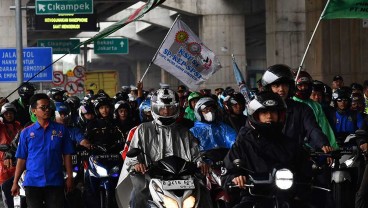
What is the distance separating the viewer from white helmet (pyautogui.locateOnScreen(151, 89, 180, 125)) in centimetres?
1120

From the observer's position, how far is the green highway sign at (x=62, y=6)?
37.7m

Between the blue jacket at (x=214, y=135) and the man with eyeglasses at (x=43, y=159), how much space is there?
81.6 inches

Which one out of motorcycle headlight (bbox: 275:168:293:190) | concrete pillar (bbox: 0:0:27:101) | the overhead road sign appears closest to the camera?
motorcycle headlight (bbox: 275:168:293:190)

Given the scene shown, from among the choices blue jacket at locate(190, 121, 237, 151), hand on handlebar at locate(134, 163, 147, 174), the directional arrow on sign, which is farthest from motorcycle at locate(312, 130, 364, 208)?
the directional arrow on sign

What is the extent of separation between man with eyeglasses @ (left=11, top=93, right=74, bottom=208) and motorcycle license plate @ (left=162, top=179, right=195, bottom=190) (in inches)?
81.9

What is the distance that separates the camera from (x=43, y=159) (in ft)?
39.3

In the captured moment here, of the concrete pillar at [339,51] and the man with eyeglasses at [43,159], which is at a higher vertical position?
the concrete pillar at [339,51]

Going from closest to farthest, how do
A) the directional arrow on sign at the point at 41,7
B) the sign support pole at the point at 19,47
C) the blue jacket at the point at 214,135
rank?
the blue jacket at the point at 214,135 < the sign support pole at the point at 19,47 < the directional arrow on sign at the point at 41,7

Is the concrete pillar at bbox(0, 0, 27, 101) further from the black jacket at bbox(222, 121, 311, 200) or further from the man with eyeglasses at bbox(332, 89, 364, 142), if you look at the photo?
the black jacket at bbox(222, 121, 311, 200)

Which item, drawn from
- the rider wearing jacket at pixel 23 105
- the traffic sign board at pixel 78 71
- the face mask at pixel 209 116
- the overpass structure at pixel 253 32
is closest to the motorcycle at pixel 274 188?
the face mask at pixel 209 116

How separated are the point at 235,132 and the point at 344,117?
3242mm

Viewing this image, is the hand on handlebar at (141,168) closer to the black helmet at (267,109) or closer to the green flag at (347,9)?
the black helmet at (267,109)


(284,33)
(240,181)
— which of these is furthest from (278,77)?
(284,33)

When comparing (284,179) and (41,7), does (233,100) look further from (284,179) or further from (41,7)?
(41,7)
